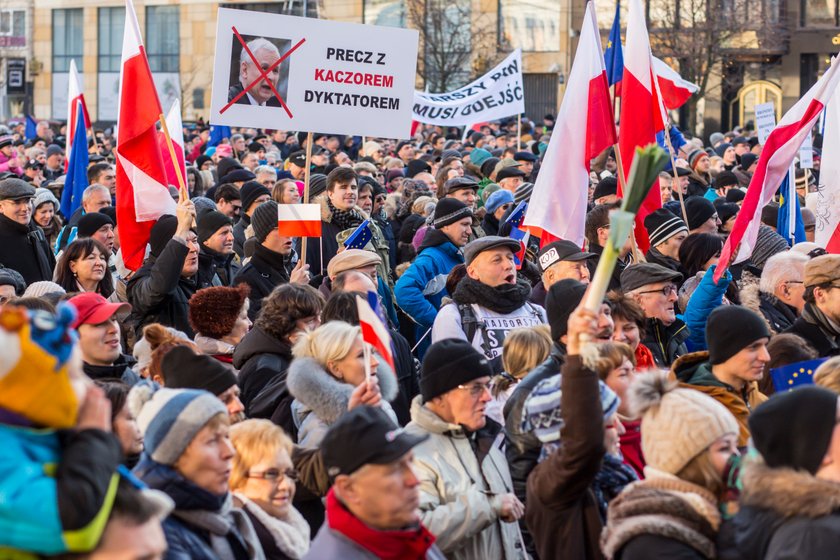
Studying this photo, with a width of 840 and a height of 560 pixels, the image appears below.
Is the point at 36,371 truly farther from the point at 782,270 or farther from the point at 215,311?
the point at 782,270

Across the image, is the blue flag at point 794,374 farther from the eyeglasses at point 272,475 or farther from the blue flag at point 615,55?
the blue flag at point 615,55

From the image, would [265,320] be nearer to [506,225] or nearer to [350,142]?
[506,225]

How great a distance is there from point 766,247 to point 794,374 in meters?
4.37

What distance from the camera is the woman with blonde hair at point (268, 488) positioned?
4707mm

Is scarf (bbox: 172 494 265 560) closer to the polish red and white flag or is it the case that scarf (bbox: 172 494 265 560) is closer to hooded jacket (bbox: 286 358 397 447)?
hooded jacket (bbox: 286 358 397 447)

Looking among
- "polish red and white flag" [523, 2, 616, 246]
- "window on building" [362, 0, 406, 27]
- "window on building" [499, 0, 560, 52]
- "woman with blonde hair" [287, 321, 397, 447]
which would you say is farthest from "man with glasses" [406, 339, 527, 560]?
"window on building" [362, 0, 406, 27]

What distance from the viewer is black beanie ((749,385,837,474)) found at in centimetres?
398

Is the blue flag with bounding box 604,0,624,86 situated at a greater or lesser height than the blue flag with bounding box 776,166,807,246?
greater

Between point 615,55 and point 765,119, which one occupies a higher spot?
point 615,55

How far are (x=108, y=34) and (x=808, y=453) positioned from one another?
55123 millimetres

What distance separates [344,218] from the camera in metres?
10.7

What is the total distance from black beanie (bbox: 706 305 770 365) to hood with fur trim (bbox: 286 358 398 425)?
1362 millimetres

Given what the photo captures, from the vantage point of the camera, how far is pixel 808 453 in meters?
3.98

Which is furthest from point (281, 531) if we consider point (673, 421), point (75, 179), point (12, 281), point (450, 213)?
point (75, 179)
